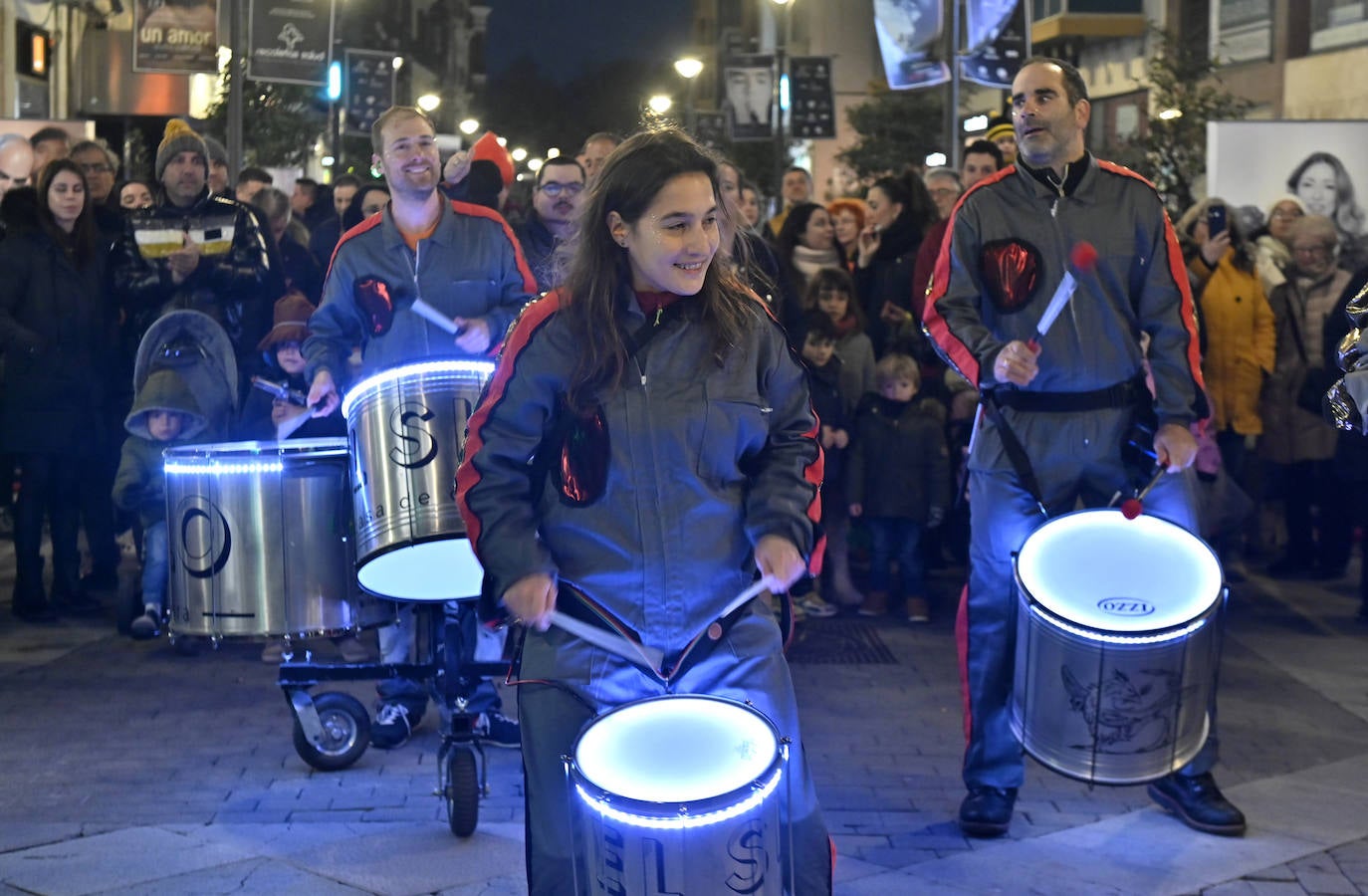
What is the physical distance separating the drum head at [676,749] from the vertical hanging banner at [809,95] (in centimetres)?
2466

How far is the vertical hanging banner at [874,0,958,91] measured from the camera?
19.6m

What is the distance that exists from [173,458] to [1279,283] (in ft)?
24.2

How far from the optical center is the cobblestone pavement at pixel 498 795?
16.4 feet

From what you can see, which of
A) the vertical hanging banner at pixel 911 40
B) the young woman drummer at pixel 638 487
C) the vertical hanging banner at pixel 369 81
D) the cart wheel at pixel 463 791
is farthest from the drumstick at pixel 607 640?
the vertical hanging banner at pixel 369 81

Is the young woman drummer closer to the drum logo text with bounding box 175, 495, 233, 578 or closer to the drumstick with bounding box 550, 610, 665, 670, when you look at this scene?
the drumstick with bounding box 550, 610, 665, 670

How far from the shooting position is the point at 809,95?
90.0 feet

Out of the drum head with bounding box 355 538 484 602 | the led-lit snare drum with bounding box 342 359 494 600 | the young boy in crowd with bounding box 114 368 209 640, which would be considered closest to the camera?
the led-lit snare drum with bounding box 342 359 494 600

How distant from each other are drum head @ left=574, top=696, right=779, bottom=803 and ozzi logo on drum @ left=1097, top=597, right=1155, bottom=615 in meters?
1.72

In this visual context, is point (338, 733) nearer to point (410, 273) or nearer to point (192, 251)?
point (410, 273)

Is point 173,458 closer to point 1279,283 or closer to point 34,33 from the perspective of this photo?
point 1279,283

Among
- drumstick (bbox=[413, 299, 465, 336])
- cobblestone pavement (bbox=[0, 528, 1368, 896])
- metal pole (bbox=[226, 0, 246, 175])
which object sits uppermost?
metal pole (bbox=[226, 0, 246, 175])

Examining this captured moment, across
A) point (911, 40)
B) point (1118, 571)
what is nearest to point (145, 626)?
point (1118, 571)

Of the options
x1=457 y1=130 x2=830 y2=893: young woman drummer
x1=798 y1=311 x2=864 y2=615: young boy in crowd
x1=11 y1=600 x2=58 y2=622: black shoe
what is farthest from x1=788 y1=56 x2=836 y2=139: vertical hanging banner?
x1=457 y1=130 x2=830 y2=893: young woman drummer

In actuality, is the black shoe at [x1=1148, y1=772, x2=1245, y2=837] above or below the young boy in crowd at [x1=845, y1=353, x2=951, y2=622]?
below
